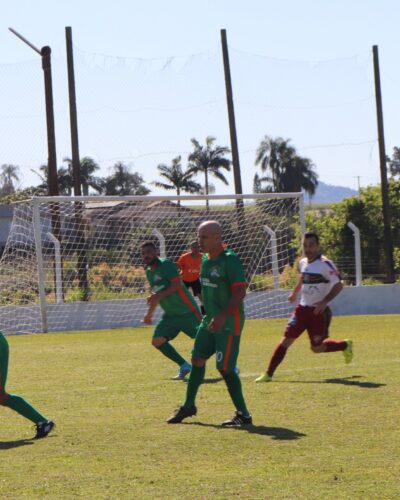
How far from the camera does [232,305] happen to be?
31.7ft

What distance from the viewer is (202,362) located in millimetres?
10266

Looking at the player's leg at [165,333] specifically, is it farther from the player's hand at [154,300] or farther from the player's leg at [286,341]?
the player's leg at [286,341]

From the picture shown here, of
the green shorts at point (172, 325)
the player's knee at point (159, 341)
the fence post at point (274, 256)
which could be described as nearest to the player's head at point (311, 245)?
the green shorts at point (172, 325)

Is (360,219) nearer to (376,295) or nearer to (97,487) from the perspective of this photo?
(376,295)

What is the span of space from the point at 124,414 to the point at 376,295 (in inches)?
794

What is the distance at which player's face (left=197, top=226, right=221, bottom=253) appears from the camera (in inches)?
384

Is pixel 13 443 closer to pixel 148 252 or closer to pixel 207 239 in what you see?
pixel 207 239

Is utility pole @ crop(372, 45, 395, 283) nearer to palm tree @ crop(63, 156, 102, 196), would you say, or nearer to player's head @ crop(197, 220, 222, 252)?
player's head @ crop(197, 220, 222, 252)

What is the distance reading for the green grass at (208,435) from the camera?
288 inches

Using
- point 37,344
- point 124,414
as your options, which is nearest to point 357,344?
point 37,344

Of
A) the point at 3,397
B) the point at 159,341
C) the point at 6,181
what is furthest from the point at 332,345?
the point at 6,181

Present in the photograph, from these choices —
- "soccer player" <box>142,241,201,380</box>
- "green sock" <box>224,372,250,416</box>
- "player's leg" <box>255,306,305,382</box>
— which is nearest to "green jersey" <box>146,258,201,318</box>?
"soccer player" <box>142,241,201,380</box>

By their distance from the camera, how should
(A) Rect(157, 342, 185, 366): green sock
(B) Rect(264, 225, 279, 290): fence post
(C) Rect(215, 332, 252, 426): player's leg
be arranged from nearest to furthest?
(C) Rect(215, 332, 252, 426): player's leg → (A) Rect(157, 342, 185, 366): green sock → (B) Rect(264, 225, 279, 290): fence post

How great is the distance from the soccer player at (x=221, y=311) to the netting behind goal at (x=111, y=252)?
1515 centimetres
